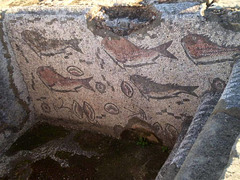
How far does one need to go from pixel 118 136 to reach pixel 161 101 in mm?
790

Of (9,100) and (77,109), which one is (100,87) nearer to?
(77,109)

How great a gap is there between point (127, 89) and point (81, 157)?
0.92 meters

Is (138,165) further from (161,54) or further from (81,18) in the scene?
(81,18)

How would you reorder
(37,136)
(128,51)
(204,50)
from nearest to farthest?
(204,50) → (128,51) → (37,136)

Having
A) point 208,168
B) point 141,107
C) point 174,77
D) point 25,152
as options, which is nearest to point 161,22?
point 174,77

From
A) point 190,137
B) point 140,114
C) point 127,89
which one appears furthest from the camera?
point 140,114

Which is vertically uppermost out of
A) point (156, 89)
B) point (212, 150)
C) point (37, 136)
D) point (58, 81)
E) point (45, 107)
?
point (212, 150)

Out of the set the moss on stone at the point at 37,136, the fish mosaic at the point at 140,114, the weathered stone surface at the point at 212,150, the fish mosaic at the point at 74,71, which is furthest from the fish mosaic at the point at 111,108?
the weathered stone surface at the point at 212,150

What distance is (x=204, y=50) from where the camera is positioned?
1.99 meters

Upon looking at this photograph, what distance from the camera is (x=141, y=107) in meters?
2.59

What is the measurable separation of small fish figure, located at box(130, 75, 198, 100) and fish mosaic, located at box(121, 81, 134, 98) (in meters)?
0.08

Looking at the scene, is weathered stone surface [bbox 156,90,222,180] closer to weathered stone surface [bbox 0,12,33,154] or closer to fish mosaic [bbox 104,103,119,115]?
fish mosaic [bbox 104,103,119,115]

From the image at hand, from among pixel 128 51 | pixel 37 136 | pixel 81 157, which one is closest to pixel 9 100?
pixel 37 136

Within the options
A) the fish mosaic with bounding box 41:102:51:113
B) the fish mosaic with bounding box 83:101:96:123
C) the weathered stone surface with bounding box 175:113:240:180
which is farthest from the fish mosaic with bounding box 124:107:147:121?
the weathered stone surface with bounding box 175:113:240:180
